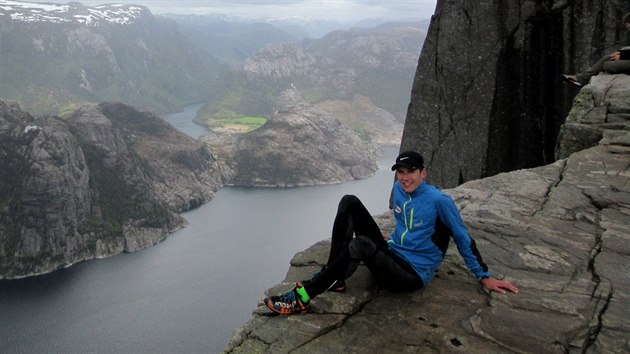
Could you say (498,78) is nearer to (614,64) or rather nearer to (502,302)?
(614,64)

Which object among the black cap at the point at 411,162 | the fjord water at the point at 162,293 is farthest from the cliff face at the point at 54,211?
the black cap at the point at 411,162

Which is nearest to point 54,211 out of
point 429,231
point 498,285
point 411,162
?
point 429,231

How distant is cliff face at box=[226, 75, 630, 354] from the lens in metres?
8.30

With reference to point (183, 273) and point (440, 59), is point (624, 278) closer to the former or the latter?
point (440, 59)

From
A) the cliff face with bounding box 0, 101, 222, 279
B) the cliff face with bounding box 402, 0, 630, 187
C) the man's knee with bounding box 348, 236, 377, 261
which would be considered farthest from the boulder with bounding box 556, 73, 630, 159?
the cliff face with bounding box 0, 101, 222, 279

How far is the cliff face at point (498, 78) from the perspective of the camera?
2614cm

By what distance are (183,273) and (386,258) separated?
435 ft

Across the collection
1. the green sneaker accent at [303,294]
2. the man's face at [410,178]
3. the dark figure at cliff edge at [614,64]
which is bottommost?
the green sneaker accent at [303,294]

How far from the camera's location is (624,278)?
9922 millimetres

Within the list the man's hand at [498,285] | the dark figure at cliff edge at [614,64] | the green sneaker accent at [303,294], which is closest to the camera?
the green sneaker accent at [303,294]

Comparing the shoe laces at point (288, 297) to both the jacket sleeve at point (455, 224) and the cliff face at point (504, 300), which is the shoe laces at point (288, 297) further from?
the jacket sleeve at point (455, 224)

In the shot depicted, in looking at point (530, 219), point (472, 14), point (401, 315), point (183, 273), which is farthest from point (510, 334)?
point (183, 273)

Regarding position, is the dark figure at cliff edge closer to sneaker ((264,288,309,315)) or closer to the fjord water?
sneaker ((264,288,309,315))

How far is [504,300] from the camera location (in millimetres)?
9391
